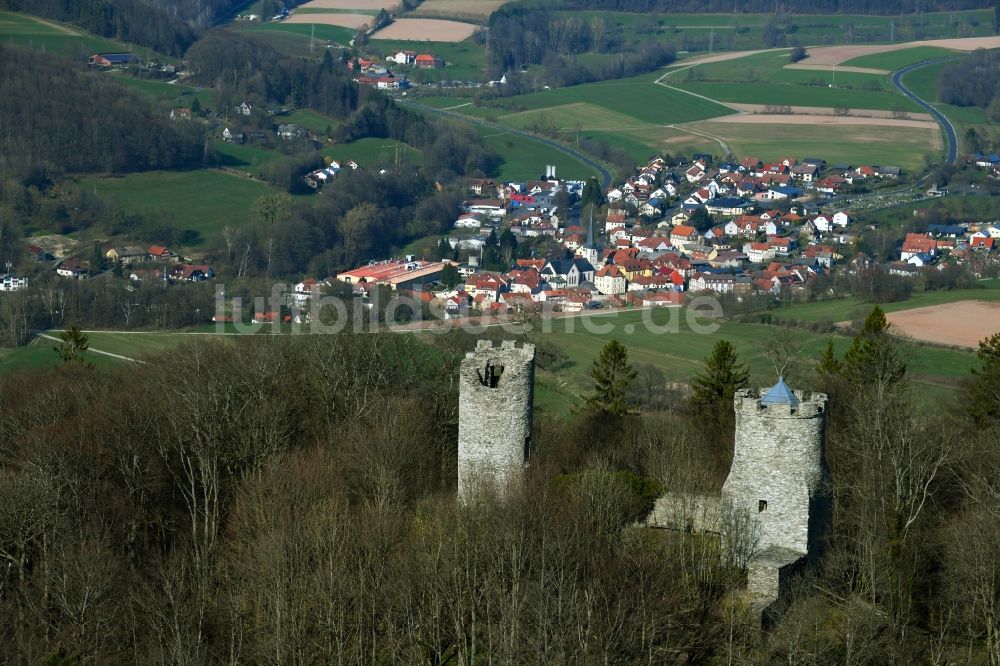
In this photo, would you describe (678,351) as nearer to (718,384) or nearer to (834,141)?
(718,384)

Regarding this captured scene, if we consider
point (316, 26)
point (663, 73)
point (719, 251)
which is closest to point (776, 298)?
point (719, 251)

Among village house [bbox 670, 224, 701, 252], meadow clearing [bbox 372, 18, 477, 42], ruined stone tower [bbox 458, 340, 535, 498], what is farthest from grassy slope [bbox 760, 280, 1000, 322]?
meadow clearing [bbox 372, 18, 477, 42]

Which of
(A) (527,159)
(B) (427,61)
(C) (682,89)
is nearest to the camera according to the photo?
(A) (527,159)

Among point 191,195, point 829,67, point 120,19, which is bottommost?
point 191,195

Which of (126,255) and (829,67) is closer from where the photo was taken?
(126,255)

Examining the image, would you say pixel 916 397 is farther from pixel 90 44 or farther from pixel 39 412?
pixel 90 44

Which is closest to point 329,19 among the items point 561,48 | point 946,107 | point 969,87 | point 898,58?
point 561,48
